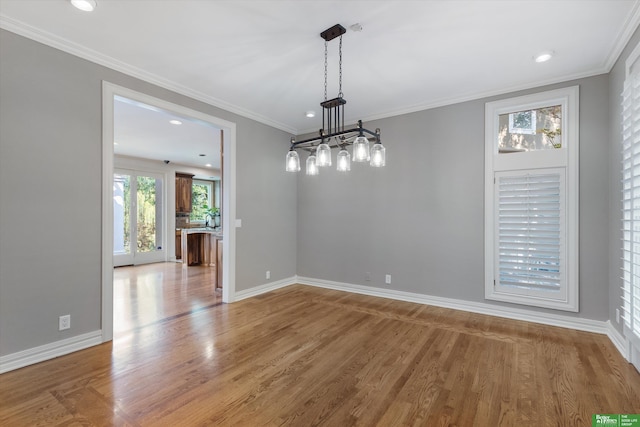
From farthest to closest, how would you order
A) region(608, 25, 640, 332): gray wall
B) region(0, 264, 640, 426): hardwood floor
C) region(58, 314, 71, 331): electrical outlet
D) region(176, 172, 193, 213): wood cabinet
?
region(176, 172, 193, 213): wood cabinet, region(608, 25, 640, 332): gray wall, region(58, 314, 71, 331): electrical outlet, region(0, 264, 640, 426): hardwood floor

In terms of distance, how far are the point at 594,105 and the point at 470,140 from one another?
4.10ft

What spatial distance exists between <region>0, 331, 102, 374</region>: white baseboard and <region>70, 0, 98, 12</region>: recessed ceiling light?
285cm

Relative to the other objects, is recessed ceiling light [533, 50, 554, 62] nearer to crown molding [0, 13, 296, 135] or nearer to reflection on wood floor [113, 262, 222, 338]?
crown molding [0, 13, 296, 135]

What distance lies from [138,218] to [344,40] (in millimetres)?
7406

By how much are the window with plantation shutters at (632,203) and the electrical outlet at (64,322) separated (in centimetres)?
486

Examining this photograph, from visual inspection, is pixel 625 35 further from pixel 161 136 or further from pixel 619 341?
pixel 161 136

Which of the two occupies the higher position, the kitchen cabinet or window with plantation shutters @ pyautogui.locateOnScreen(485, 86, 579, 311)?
window with plantation shutters @ pyautogui.locateOnScreen(485, 86, 579, 311)

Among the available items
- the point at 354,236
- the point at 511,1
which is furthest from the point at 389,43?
the point at 354,236

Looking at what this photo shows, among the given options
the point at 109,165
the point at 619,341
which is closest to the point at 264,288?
the point at 109,165

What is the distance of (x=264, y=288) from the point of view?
194 inches

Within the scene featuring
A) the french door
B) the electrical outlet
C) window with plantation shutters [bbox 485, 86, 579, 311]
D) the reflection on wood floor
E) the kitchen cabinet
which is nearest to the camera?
the electrical outlet

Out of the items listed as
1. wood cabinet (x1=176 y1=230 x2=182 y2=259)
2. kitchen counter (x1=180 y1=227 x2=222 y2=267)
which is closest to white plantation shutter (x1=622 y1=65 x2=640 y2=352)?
kitchen counter (x1=180 y1=227 x2=222 y2=267)

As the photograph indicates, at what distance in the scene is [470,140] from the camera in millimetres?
3988

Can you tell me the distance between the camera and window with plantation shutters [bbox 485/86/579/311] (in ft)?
11.1
